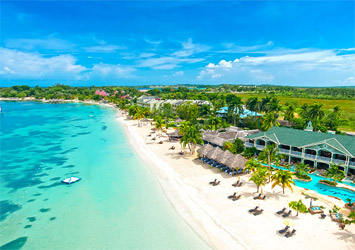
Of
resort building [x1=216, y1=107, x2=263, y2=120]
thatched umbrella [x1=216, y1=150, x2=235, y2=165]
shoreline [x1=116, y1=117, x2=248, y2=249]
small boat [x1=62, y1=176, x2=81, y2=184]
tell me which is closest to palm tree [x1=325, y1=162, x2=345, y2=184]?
thatched umbrella [x1=216, y1=150, x2=235, y2=165]

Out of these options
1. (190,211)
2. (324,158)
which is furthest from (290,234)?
(324,158)

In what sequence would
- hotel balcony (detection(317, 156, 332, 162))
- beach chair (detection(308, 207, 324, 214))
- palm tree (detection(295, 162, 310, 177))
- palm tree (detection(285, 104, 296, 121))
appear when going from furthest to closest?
1. palm tree (detection(285, 104, 296, 121))
2. hotel balcony (detection(317, 156, 332, 162))
3. palm tree (detection(295, 162, 310, 177))
4. beach chair (detection(308, 207, 324, 214))

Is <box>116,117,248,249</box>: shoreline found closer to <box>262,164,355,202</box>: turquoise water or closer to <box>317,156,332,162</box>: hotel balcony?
<box>262,164,355,202</box>: turquoise water

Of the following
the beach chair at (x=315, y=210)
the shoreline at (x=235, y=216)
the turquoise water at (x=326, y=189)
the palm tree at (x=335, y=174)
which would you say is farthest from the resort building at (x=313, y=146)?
the beach chair at (x=315, y=210)

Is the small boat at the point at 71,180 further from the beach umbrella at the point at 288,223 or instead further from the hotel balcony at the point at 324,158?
the hotel balcony at the point at 324,158

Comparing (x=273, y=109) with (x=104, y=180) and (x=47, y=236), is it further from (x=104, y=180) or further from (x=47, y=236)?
(x=47, y=236)

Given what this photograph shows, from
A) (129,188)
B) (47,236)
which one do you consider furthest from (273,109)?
(47,236)
